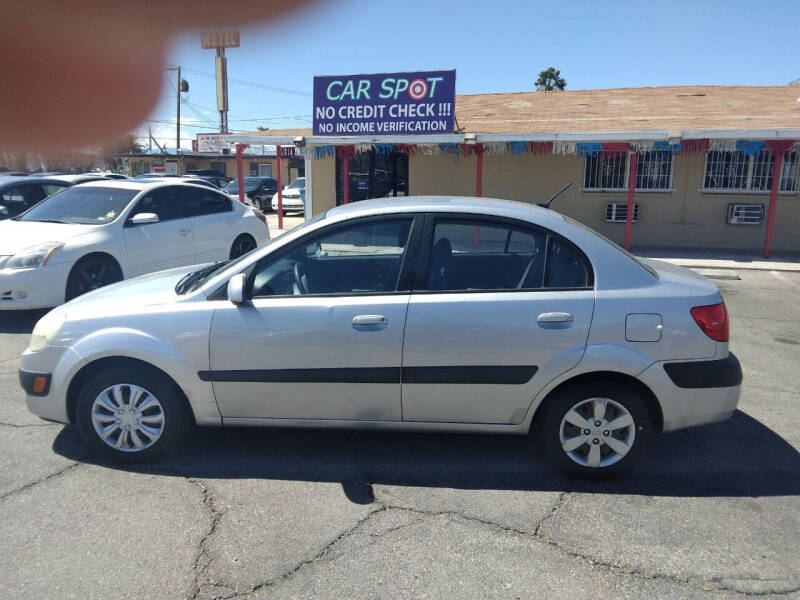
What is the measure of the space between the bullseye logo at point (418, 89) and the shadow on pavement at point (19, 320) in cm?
880

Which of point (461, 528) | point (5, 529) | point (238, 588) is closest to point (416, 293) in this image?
point (461, 528)

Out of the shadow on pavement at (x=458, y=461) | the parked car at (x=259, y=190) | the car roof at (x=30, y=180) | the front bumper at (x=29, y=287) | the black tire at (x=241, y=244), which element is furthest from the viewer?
the parked car at (x=259, y=190)

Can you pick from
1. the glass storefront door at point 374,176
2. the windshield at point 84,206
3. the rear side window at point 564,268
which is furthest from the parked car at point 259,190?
the rear side window at point 564,268

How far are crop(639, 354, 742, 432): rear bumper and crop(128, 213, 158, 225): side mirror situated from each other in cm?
620

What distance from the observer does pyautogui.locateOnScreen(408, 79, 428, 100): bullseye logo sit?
1384 cm

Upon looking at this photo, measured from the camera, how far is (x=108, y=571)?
112 inches

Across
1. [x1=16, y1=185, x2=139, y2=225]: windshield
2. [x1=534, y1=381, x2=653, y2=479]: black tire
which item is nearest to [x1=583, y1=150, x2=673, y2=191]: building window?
[x1=16, y1=185, x2=139, y2=225]: windshield

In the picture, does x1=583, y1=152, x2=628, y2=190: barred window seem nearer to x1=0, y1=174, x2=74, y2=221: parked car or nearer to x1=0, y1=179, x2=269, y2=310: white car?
x1=0, y1=179, x2=269, y2=310: white car

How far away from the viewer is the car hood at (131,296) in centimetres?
395

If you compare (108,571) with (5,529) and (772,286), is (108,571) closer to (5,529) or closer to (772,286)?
(5,529)

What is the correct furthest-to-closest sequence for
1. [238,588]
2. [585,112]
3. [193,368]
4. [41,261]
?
[585,112] → [41,261] → [193,368] → [238,588]

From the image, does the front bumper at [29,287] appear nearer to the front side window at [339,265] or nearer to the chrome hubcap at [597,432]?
the front side window at [339,265]

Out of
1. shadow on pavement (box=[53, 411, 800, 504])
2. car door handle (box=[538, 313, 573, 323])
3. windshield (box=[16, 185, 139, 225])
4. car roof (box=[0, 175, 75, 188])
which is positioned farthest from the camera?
car roof (box=[0, 175, 75, 188])

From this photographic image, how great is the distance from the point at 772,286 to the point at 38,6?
1157 centimetres
